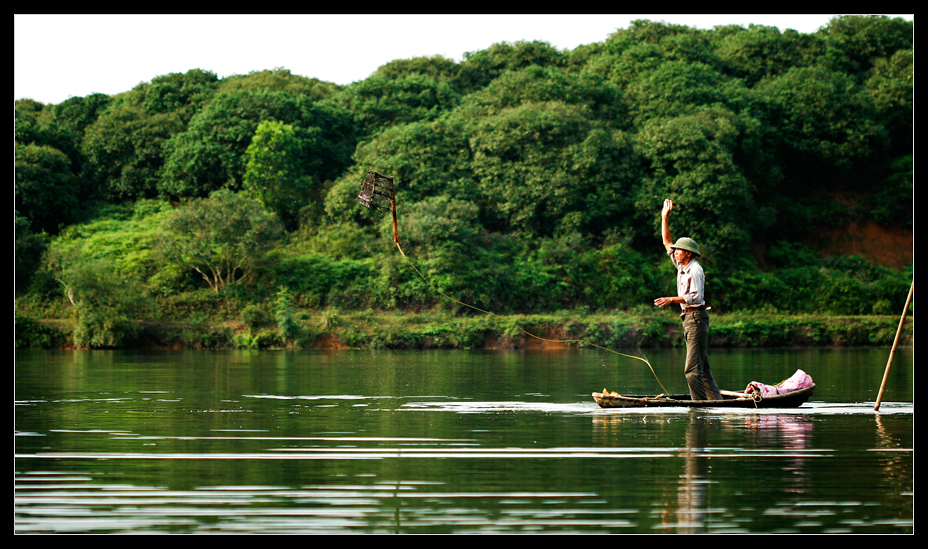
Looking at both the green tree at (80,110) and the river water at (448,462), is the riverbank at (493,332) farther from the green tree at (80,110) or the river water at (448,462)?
the green tree at (80,110)

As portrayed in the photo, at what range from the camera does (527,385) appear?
1814 centimetres

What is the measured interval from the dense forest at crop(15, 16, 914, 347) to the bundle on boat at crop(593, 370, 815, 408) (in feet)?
88.0

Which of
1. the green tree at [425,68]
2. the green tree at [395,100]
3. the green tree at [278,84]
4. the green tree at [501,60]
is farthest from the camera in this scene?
the green tree at [425,68]

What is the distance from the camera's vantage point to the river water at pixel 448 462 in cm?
684

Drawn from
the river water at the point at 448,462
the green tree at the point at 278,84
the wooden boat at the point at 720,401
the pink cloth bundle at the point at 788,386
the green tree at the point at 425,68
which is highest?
the green tree at the point at 425,68

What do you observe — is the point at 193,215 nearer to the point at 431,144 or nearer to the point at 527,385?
the point at 431,144

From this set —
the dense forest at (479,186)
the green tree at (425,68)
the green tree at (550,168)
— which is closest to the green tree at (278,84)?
the dense forest at (479,186)

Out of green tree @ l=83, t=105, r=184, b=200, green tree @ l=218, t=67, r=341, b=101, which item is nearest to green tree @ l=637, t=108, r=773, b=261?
green tree @ l=218, t=67, r=341, b=101

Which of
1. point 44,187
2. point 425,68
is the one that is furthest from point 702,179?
point 44,187

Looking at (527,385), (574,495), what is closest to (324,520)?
(574,495)

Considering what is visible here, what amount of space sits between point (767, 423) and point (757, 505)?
15.9 feet

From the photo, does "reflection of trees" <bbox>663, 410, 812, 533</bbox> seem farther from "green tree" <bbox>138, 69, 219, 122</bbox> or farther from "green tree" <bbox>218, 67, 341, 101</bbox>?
"green tree" <bbox>138, 69, 219, 122</bbox>

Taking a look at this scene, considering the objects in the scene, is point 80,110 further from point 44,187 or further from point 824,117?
point 824,117

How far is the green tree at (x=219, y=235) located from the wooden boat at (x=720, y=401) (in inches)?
1186
